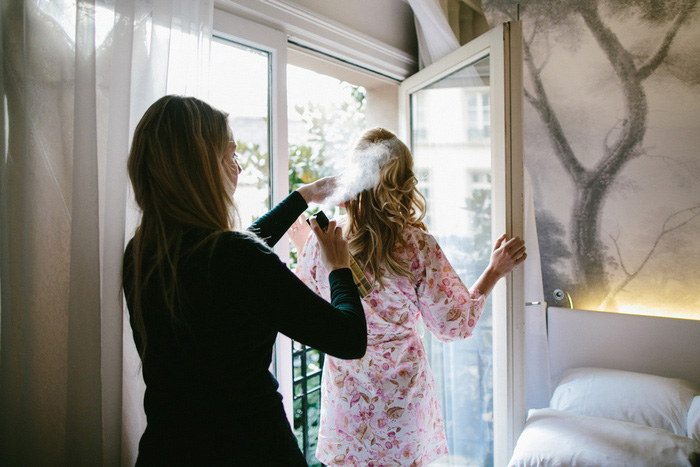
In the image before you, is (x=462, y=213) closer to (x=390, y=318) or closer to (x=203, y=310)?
(x=390, y=318)

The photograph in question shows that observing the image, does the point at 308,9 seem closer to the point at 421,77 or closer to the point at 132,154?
the point at 421,77

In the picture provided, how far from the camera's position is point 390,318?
47.9 inches

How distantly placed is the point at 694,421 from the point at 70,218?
197 cm

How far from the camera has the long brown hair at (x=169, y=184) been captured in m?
0.73

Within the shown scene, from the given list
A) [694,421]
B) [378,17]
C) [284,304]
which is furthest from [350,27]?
[694,421]

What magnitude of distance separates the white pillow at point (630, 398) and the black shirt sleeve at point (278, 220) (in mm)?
1398

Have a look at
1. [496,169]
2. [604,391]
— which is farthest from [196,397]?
[604,391]

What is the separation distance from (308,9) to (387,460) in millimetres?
1647

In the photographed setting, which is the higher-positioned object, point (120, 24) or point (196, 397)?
point (120, 24)

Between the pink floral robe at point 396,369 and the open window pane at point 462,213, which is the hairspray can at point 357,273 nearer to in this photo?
the pink floral robe at point 396,369

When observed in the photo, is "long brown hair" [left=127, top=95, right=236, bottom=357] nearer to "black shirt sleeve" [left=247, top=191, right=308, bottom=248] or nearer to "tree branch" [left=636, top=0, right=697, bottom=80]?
"black shirt sleeve" [left=247, top=191, right=308, bottom=248]

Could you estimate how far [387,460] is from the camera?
3.95ft

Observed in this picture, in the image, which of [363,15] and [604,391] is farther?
[363,15]

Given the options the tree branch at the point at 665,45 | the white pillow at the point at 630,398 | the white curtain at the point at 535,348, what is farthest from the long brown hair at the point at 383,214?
the tree branch at the point at 665,45
